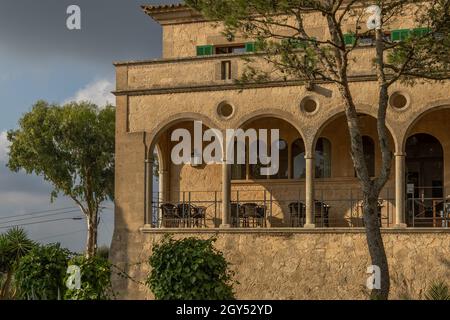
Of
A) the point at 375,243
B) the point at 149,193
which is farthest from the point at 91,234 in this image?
the point at 375,243

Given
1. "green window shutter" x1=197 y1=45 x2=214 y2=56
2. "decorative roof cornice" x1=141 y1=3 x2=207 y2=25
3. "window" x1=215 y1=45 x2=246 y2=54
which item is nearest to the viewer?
"green window shutter" x1=197 y1=45 x2=214 y2=56

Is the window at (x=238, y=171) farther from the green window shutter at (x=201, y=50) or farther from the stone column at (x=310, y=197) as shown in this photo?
the stone column at (x=310, y=197)

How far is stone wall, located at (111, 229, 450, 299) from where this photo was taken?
23.4 meters

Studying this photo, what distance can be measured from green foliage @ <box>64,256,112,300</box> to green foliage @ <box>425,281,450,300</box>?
8.15m

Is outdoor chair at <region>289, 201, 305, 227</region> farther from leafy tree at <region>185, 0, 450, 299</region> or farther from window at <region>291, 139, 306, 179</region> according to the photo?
leafy tree at <region>185, 0, 450, 299</region>

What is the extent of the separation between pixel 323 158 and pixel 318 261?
15.2ft

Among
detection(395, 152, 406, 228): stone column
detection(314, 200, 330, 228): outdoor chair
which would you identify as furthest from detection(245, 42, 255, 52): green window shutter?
detection(395, 152, 406, 228): stone column

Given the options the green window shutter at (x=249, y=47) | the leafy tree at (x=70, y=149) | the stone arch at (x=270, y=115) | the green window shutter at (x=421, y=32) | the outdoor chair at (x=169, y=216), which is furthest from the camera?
the leafy tree at (x=70, y=149)

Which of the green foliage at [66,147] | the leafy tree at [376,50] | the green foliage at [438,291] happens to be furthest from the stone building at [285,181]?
the green foliage at [66,147]

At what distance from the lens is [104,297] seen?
63.7 ft

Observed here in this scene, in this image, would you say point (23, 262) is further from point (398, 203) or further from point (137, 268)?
point (398, 203)

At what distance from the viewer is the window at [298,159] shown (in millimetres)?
28281

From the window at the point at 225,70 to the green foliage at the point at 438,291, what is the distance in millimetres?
8524

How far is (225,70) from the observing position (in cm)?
2638
